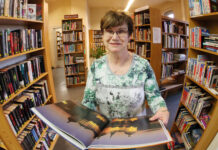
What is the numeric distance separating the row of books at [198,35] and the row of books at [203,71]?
17cm

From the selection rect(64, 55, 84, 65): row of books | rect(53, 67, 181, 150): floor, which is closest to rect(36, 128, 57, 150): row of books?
rect(53, 67, 181, 150): floor

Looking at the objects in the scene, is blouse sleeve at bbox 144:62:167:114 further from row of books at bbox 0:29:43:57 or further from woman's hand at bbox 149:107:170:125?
row of books at bbox 0:29:43:57

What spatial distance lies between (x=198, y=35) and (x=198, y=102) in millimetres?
733

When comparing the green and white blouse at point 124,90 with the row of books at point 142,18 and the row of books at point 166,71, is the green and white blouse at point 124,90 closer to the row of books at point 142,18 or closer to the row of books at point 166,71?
the row of books at point 142,18

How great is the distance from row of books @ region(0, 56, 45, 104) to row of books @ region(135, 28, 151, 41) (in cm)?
235

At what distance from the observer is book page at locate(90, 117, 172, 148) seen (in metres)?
0.58

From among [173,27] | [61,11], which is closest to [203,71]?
[173,27]

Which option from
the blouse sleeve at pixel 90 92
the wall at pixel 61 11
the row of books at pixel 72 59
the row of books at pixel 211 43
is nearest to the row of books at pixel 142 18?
the row of books at pixel 211 43

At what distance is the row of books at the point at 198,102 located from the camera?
1.39 metres

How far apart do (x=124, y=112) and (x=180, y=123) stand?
1.19 metres

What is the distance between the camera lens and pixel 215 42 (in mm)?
1227

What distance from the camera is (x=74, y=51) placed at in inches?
184

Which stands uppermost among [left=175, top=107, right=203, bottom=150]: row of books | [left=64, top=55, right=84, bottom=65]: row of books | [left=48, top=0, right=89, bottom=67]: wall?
[left=48, top=0, right=89, bottom=67]: wall

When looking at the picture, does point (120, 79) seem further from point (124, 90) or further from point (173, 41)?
point (173, 41)
